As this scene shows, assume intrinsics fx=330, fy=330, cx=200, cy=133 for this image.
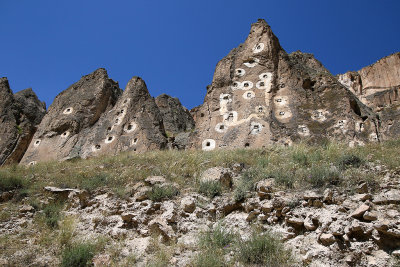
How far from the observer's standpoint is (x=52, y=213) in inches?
289

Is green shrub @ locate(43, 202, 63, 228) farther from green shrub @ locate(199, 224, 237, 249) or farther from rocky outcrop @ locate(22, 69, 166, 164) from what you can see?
rocky outcrop @ locate(22, 69, 166, 164)

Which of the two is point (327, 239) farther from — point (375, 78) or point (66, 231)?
point (375, 78)

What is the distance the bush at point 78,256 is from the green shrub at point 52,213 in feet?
4.80

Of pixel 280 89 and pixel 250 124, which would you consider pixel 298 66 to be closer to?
pixel 280 89

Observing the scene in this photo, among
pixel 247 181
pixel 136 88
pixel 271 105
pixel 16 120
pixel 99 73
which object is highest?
pixel 99 73

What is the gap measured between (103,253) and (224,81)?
14746 millimetres

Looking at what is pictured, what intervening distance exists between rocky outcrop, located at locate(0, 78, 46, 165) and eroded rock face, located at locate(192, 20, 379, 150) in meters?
11.9

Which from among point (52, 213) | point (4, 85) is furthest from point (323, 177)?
point (4, 85)

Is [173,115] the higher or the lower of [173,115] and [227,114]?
the higher

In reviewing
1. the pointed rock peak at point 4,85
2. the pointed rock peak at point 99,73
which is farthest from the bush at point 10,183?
the pointed rock peak at point 4,85

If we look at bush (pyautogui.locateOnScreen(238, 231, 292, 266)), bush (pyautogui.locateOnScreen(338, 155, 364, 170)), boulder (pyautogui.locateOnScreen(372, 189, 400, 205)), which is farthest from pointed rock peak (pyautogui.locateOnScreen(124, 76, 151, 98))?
boulder (pyautogui.locateOnScreen(372, 189, 400, 205))

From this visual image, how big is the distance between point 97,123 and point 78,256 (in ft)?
52.5

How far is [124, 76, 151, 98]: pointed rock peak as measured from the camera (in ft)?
69.0

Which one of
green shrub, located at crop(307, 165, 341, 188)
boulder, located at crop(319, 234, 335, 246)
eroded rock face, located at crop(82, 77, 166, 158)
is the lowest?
boulder, located at crop(319, 234, 335, 246)
